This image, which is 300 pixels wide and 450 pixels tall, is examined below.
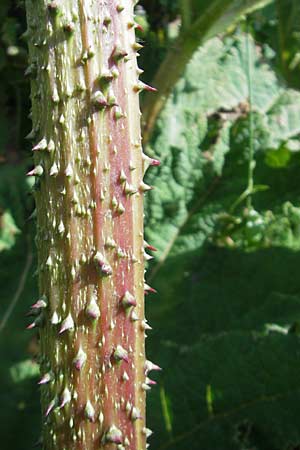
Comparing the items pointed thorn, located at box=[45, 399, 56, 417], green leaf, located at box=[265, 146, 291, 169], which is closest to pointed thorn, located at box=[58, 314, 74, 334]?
pointed thorn, located at box=[45, 399, 56, 417]

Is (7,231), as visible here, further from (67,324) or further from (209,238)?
(67,324)

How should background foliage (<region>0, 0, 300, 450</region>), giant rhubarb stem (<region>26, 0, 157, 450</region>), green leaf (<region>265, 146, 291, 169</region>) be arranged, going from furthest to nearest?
green leaf (<region>265, 146, 291, 169</region>)
background foliage (<region>0, 0, 300, 450</region>)
giant rhubarb stem (<region>26, 0, 157, 450</region>)

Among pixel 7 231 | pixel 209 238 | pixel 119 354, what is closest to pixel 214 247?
pixel 209 238

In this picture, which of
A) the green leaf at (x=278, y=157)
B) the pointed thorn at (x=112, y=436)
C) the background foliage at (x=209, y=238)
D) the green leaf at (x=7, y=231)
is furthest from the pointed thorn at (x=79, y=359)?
the green leaf at (x=278, y=157)

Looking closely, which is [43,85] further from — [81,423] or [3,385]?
[3,385]

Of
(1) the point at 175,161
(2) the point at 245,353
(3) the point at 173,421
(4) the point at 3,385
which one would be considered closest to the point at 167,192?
(1) the point at 175,161

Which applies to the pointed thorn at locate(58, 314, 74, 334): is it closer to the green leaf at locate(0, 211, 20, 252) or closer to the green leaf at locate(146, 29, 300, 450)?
the green leaf at locate(146, 29, 300, 450)
